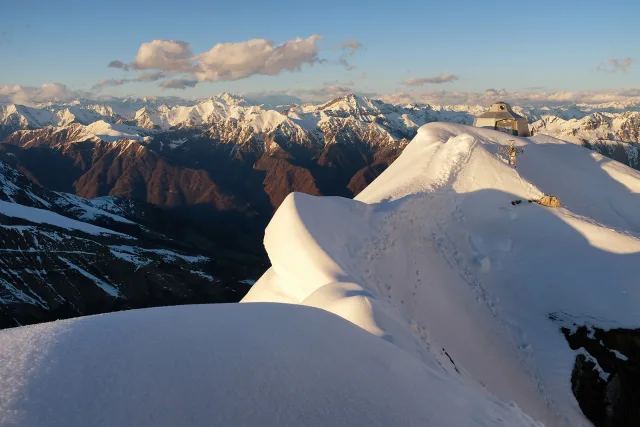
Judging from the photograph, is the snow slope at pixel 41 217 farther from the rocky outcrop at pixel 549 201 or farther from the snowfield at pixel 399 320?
the rocky outcrop at pixel 549 201

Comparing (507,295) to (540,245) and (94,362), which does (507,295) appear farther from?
(94,362)

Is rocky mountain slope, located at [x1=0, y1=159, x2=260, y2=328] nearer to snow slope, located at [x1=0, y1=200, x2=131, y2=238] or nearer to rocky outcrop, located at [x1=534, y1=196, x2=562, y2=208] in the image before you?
snow slope, located at [x1=0, y1=200, x2=131, y2=238]

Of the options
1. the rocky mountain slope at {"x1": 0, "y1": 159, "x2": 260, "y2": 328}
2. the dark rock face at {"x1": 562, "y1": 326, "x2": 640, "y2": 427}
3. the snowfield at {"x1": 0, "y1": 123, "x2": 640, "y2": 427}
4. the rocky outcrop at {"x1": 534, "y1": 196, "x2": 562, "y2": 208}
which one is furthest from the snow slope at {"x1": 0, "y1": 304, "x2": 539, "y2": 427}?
the rocky mountain slope at {"x1": 0, "y1": 159, "x2": 260, "y2": 328}

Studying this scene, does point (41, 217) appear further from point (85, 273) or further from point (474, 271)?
point (474, 271)

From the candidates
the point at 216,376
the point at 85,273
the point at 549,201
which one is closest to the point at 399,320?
the point at 216,376

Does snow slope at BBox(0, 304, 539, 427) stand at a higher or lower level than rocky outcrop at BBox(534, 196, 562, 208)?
higher

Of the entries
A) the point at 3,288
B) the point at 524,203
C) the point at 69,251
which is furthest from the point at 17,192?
the point at 524,203
